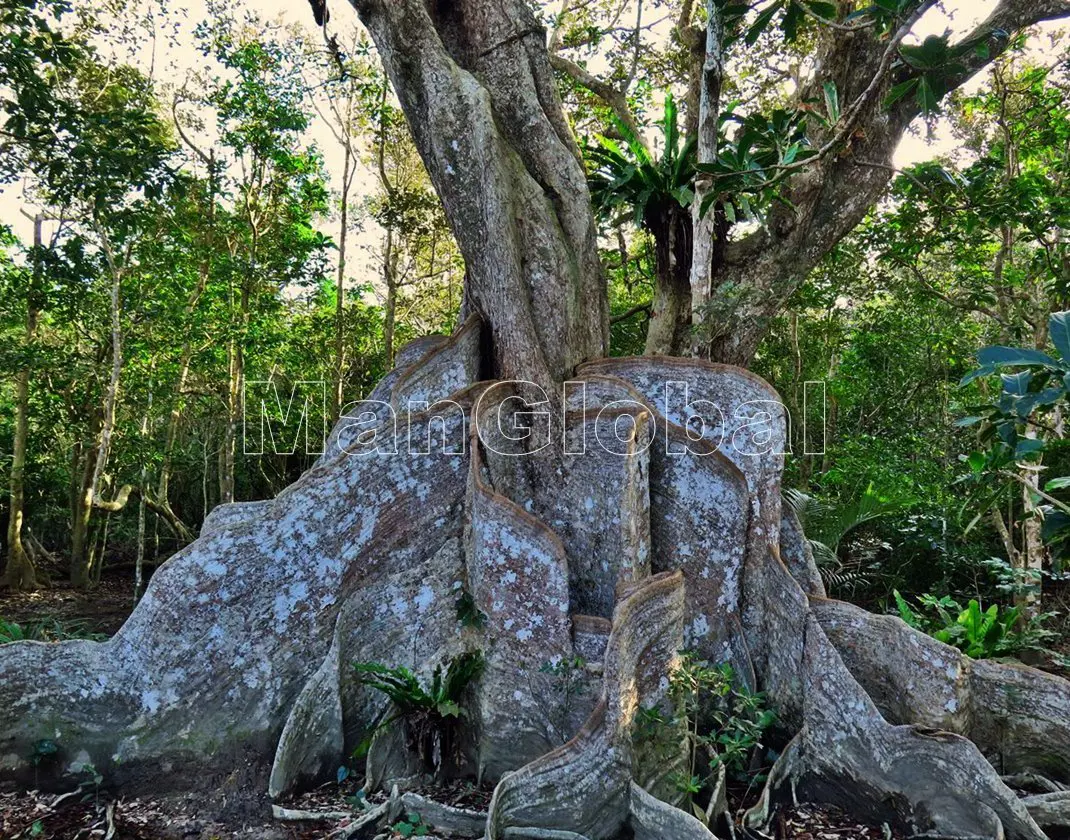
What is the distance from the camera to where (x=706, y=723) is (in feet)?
12.9

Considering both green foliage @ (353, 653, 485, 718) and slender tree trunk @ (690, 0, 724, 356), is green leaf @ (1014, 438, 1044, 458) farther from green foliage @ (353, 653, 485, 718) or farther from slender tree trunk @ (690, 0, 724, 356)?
green foliage @ (353, 653, 485, 718)

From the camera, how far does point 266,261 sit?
9.48 metres

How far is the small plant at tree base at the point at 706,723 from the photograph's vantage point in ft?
11.0

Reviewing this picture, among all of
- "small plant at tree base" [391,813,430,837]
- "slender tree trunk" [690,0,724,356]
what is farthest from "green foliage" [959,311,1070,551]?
"small plant at tree base" [391,813,430,837]

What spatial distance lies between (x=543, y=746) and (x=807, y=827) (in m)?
1.23

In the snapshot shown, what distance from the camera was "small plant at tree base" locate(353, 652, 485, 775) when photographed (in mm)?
3625

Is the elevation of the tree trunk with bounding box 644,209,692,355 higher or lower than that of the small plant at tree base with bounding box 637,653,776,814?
higher

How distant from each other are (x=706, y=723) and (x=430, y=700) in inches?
56.2

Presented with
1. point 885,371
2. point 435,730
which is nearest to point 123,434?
point 435,730

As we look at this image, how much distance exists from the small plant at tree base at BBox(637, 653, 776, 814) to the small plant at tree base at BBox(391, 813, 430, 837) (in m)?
1.00

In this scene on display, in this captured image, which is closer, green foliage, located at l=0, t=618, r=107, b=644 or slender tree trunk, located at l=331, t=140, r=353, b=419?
green foliage, located at l=0, t=618, r=107, b=644

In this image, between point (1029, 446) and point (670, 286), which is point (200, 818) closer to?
point (1029, 446)

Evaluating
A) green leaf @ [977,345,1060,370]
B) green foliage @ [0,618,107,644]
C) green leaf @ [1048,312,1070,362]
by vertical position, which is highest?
green leaf @ [1048,312,1070,362]

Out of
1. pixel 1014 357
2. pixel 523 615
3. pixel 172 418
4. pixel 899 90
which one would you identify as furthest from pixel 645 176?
pixel 172 418
